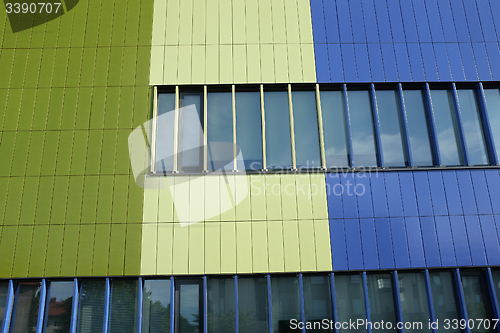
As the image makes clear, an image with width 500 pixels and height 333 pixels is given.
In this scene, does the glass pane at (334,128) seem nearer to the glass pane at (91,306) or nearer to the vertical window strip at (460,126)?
the vertical window strip at (460,126)

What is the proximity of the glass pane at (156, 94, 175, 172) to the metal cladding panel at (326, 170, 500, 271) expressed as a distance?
12.4 feet

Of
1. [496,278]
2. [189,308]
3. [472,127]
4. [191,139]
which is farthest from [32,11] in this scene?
[496,278]

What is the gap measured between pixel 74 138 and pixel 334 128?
20.2 ft

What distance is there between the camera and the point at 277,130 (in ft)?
27.6

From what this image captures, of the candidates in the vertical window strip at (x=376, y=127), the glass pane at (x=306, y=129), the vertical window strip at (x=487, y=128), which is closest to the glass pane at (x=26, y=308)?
the glass pane at (x=306, y=129)

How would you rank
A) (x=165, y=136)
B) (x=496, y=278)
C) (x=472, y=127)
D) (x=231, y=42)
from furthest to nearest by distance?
(x=231, y=42) → (x=472, y=127) → (x=165, y=136) → (x=496, y=278)

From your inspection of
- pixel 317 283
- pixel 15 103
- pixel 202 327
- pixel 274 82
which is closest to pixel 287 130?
pixel 274 82

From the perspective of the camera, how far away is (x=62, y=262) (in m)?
7.50

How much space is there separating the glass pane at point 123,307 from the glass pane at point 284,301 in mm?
2971

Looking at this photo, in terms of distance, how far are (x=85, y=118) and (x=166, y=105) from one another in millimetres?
1898

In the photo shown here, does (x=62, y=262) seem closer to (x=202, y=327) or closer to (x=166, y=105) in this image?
(x=202, y=327)

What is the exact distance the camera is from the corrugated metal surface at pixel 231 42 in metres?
8.54

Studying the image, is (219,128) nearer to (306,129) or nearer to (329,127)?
(306,129)

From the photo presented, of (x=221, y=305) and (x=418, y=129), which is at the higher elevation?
(x=418, y=129)
